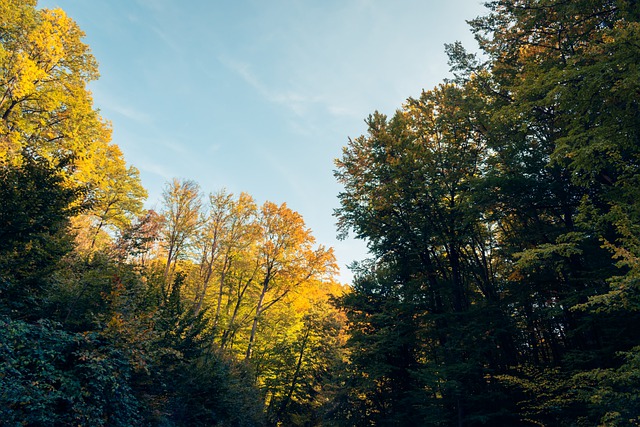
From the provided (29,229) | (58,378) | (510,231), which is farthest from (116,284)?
(510,231)

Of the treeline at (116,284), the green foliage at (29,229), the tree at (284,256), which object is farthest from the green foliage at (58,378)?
the tree at (284,256)

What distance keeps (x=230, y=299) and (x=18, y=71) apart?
1868 cm

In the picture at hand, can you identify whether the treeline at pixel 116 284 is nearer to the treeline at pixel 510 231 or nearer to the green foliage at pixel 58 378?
the green foliage at pixel 58 378

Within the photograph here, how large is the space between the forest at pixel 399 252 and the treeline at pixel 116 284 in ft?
0.26

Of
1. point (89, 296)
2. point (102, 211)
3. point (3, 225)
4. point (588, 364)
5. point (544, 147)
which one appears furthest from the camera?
point (102, 211)

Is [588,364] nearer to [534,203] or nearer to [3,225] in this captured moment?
[534,203]

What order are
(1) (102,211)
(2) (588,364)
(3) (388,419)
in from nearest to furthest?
(2) (588,364)
(3) (388,419)
(1) (102,211)

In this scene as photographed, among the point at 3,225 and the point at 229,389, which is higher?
the point at 3,225

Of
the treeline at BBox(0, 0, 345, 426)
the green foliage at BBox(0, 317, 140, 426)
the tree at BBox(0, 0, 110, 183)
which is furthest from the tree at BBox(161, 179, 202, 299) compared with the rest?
the green foliage at BBox(0, 317, 140, 426)

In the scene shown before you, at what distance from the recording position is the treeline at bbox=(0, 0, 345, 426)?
266 inches

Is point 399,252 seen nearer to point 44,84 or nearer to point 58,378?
point 58,378

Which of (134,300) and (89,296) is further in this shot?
(134,300)

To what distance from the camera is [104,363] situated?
23.0 ft

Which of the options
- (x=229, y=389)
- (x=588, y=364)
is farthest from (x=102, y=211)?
(x=588, y=364)
